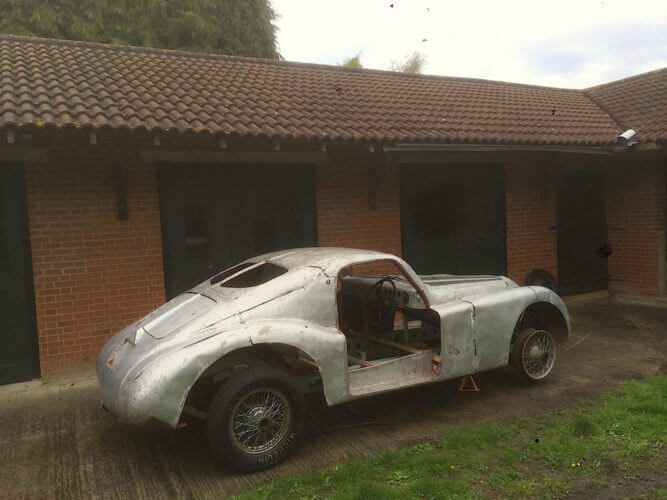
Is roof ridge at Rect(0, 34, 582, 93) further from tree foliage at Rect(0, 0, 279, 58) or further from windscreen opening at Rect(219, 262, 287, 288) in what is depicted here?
tree foliage at Rect(0, 0, 279, 58)

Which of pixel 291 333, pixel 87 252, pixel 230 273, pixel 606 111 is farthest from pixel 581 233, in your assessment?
pixel 87 252

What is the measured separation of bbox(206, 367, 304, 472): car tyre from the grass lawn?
0.85 ft

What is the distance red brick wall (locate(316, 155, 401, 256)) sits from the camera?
738 centimetres

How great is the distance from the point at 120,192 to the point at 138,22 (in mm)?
14164

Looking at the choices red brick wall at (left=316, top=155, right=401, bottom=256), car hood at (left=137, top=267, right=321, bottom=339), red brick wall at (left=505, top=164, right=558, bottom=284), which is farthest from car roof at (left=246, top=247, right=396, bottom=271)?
red brick wall at (left=505, top=164, right=558, bottom=284)

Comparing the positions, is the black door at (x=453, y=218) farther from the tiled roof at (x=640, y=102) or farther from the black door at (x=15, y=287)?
the black door at (x=15, y=287)

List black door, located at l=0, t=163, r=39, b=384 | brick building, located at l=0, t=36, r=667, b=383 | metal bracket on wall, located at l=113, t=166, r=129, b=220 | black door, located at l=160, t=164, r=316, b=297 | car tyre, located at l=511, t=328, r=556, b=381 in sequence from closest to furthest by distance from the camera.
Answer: car tyre, located at l=511, t=328, r=556, b=381
black door, located at l=0, t=163, r=39, b=384
brick building, located at l=0, t=36, r=667, b=383
metal bracket on wall, located at l=113, t=166, r=129, b=220
black door, located at l=160, t=164, r=316, b=297

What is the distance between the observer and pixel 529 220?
357 inches

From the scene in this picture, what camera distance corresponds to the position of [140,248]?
6.30 m

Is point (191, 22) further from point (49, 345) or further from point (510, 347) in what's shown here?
point (510, 347)

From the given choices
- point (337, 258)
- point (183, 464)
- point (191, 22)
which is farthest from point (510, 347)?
point (191, 22)

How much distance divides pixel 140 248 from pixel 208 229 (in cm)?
87

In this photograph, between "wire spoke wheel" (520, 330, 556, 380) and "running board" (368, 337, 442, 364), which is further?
"wire spoke wheel" (520, 330, 556, 380)

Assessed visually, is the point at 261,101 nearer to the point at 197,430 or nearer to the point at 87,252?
the point at 87,252
